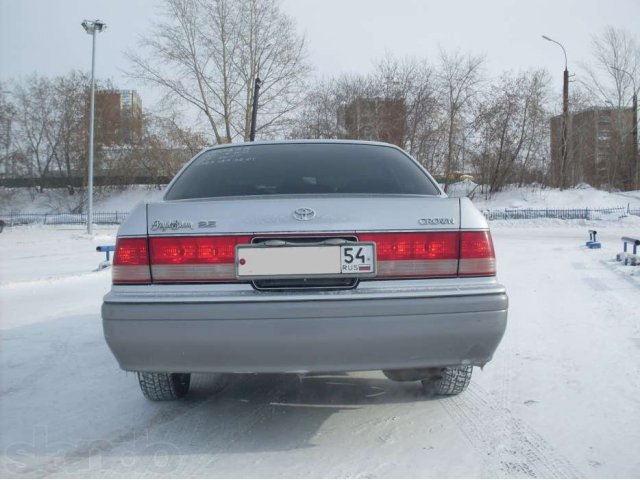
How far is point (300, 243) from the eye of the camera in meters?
2.28

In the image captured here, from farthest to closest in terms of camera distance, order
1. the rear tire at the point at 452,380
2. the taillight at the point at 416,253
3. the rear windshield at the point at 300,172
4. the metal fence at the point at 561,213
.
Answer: the metal fence at the point at 561,213
the rear tire at the point at 452,380
the rear windshield at the point at 300,172
the taillight at the point at 416,253

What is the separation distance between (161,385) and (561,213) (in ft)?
92.6

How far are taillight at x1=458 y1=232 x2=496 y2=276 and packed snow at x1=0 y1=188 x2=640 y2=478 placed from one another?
819 millimetres

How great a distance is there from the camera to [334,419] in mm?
2797

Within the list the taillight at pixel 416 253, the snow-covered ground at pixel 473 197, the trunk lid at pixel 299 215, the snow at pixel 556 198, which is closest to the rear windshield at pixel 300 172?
the trunk lid at pixel 299 215

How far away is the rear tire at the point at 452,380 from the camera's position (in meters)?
3.01

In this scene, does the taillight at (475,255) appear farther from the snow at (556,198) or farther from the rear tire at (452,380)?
the snow at (556,198)

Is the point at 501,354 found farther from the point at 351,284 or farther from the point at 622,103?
the point at 622,103

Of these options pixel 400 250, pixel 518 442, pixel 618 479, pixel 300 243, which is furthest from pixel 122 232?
pixel 618 479

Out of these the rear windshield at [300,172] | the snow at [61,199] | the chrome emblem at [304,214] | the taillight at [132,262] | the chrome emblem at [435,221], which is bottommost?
the taillight at [132,262]

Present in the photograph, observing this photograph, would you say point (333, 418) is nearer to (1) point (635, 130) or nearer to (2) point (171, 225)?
(2) point (171, 225)

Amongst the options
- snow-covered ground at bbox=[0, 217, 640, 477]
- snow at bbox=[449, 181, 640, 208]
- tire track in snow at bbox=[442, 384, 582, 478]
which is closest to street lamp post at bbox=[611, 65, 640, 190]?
snow at bbox=[449, 181, 640, 208]

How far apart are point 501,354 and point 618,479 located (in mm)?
1905

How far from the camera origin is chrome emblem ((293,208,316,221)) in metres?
2.30
